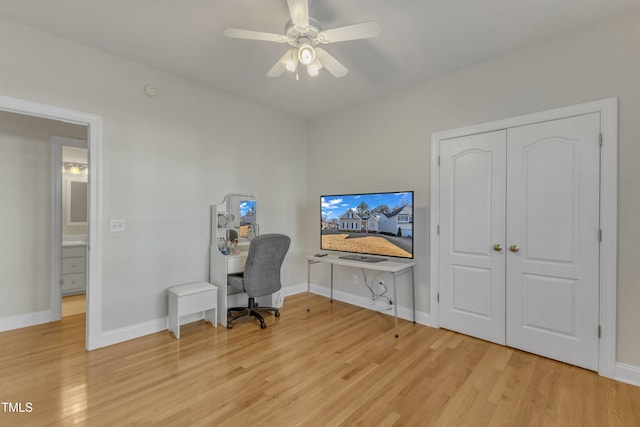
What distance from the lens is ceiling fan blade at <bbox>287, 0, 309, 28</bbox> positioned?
1.75 metres

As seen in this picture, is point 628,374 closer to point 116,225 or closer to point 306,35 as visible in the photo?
point 306,35

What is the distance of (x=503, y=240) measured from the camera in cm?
273

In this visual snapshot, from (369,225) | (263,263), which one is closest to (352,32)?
(369,225)

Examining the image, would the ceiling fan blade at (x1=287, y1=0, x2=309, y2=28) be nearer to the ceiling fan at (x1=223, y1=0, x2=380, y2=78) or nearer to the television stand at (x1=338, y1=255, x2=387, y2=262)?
the ceiling fan at (x1=223, y1=0, x2=380, y2=78)

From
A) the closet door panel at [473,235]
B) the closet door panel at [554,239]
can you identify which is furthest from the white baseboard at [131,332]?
the closet door panel at [554,239]

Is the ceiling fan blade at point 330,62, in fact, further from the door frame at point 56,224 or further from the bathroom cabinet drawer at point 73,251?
the bathroom cabinet drawer at point 73,251

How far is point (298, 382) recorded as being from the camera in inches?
84.1

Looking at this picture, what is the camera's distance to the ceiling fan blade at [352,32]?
184 cm

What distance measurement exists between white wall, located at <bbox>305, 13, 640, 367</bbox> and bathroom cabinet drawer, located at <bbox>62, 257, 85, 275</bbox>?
11.0ft

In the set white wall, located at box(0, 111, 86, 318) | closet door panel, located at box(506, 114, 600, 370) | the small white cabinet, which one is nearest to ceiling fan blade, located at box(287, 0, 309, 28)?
closet door panel, located at box(506, 114, 600, 370)

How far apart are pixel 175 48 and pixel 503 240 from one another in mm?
3505

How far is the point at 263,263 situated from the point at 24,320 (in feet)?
8.58

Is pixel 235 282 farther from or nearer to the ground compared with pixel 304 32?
nearer to the ground

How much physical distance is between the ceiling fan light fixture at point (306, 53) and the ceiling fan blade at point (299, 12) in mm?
146
